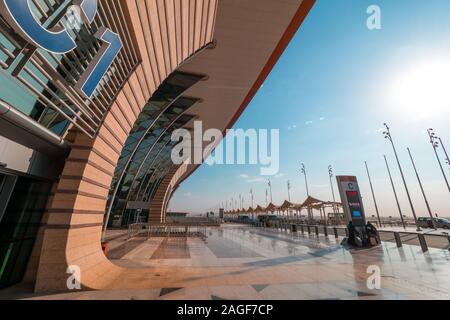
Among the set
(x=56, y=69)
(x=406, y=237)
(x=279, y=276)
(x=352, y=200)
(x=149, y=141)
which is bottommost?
(x=279, y=276)

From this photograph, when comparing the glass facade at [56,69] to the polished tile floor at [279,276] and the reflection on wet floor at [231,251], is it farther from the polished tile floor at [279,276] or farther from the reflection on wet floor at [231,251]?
the reflection on wet floor at [231,251]

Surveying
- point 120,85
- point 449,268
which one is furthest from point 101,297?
point 449,268

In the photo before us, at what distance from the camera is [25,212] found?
5543mm

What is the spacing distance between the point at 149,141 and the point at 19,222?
13726mm

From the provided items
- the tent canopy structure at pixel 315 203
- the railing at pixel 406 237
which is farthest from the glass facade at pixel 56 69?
the tent canopy structure at pixel 315 203

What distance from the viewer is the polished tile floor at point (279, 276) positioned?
477cm

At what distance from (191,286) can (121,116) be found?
5546mm

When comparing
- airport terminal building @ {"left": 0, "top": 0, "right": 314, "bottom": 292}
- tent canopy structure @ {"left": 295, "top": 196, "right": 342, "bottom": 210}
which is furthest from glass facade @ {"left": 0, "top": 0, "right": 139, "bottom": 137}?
tent canopy structure @ {"left": 295, "top": 196, "right": 342, "bottom": 210}

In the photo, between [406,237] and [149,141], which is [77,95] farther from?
[406,237]

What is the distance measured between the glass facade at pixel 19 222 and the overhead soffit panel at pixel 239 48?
31.9ft

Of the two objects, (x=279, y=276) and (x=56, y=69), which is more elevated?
(x=56, y=69)

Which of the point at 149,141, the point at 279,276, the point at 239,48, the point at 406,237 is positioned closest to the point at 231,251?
the point at 279,276

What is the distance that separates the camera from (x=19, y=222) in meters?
5.38
